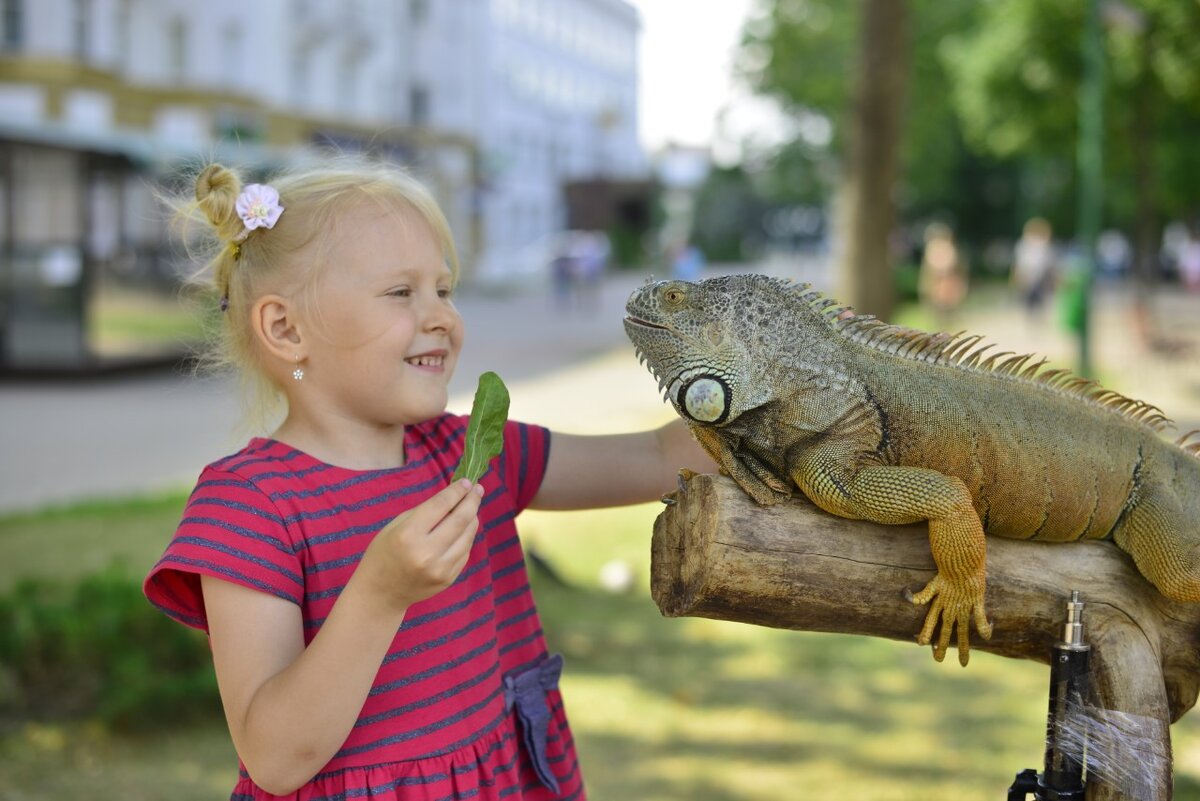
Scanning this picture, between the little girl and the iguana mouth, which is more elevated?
the iguana mouth

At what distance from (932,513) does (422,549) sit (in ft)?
2.66

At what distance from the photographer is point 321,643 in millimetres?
1791

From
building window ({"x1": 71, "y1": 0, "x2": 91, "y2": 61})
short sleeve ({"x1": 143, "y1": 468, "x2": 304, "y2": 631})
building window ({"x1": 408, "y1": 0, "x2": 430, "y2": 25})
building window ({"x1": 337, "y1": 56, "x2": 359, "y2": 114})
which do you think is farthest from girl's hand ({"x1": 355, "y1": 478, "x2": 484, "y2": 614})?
building window ({"x1": 408, "y1": 0, "x2": 430, "y2": 25})

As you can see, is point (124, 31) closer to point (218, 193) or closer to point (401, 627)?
point (218, 193)

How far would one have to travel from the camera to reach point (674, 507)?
2.11 meters

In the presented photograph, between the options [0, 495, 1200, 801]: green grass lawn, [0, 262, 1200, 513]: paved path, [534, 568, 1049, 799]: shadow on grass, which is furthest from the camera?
[0, 262, 1200, 513]: paved path

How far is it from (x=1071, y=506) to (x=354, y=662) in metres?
1.27

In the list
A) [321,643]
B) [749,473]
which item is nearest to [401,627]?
[321,643]

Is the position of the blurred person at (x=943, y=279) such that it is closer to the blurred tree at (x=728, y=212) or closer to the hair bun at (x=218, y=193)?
the hair bun at (x=218, y=193)

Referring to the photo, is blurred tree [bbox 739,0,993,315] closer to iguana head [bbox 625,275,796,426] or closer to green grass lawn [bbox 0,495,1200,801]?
green grass lawn [bbox 0,495,1200,801]

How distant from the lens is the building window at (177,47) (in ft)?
103

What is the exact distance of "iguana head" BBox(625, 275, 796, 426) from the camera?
1979mm

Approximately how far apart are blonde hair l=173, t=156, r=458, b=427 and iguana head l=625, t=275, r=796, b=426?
0.50 meters

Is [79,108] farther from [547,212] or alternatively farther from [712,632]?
[547,212]
